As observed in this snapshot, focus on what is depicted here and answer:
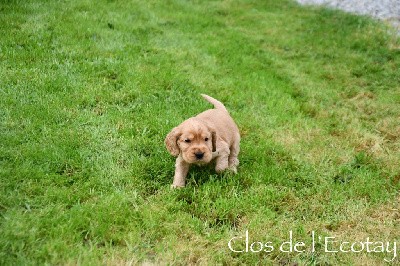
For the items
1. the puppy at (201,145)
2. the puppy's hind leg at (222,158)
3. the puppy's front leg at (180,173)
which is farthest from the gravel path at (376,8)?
the puppy's front leg at (180,173)

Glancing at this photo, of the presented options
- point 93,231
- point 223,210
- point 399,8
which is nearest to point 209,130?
point 223,210

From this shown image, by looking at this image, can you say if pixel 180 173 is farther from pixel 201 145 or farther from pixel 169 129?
pixel 169 129

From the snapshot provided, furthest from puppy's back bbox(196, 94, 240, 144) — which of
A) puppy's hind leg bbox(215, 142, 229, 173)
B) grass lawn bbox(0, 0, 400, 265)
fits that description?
grass lawn bbox(0, 0, 400, 265)

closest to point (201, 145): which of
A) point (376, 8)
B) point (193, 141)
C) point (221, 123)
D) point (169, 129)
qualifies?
point (193, 141)

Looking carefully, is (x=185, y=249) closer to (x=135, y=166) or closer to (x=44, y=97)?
(x=135, y=166)

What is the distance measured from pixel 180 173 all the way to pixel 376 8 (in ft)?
36.7

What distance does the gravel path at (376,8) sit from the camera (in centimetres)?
1290

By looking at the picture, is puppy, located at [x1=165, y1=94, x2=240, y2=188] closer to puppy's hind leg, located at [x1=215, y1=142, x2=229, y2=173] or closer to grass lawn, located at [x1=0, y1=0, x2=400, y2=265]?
puppy's hind leg, located at [x1=215, y1=142, x2=229, y2=173]

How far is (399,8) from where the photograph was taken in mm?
13188

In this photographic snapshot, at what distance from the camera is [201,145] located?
509 centimetres

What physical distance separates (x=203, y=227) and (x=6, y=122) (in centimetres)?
349

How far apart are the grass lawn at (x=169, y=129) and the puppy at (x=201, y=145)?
0.73ft

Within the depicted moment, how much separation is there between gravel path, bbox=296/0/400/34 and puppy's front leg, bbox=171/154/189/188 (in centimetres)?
945

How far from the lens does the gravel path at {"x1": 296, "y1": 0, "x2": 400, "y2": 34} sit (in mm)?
12898
